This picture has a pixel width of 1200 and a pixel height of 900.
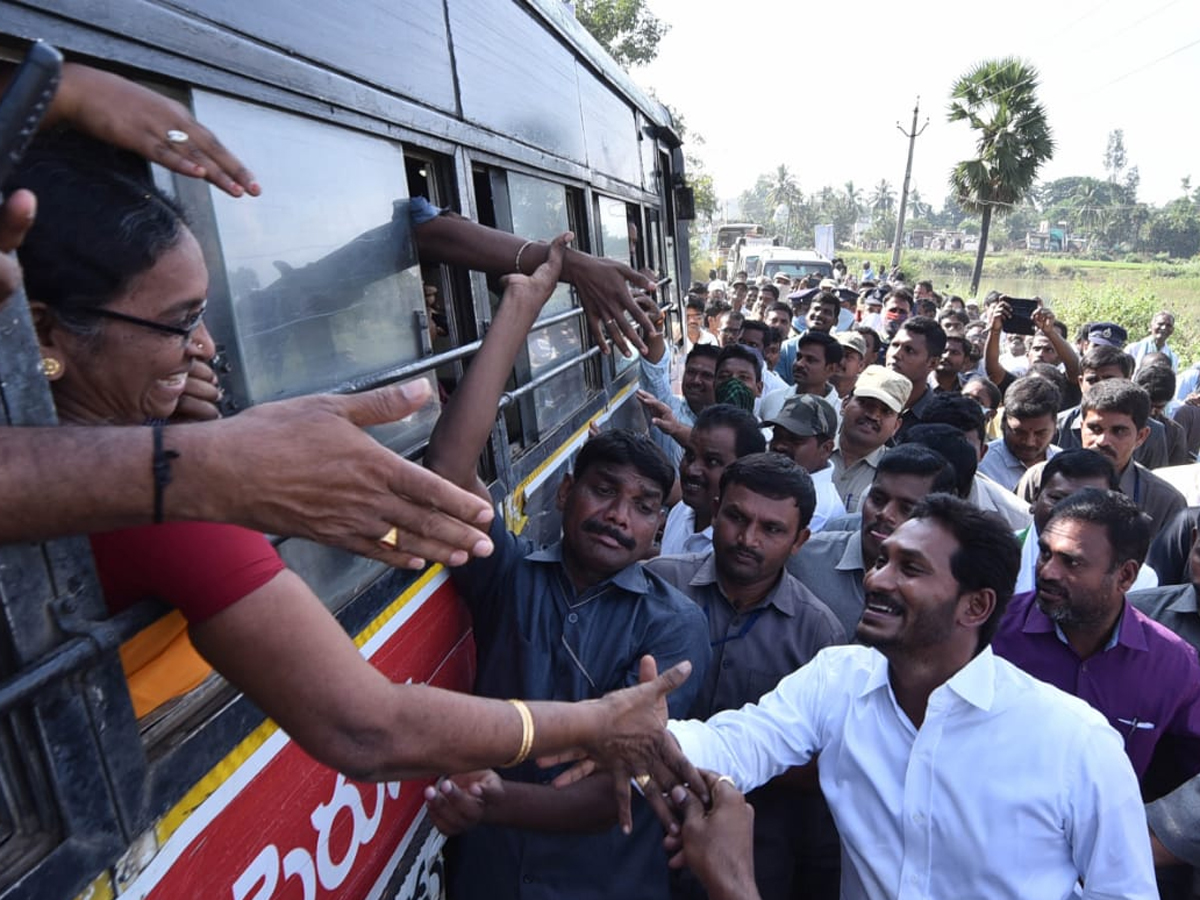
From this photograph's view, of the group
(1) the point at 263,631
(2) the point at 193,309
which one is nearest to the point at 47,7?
(2) the point at 193,309

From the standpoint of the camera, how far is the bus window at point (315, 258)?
4.83 feet

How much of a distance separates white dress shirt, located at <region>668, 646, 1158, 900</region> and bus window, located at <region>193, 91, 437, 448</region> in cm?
119

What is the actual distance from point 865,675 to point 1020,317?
16.5 feet

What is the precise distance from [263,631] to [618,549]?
124 cm

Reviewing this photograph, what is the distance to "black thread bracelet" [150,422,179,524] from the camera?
0.78 meters

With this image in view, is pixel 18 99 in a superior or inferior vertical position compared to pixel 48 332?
superior

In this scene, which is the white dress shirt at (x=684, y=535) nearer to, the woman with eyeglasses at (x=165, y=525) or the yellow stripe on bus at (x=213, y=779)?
the yellow stripe on bus at (x=213, y=779)

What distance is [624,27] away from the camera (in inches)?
725

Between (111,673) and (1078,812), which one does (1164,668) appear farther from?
(111,673)

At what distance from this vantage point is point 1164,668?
7.15 feet

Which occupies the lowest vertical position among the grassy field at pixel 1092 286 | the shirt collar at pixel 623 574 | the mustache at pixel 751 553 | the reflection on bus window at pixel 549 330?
the grassy field at pixel 1092 286

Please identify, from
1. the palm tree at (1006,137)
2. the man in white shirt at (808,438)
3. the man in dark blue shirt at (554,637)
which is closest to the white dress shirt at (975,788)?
the man in dark blue shirt at (554,637)

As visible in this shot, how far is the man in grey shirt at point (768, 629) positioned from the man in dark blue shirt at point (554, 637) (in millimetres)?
257

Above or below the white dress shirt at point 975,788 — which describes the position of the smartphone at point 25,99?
above
